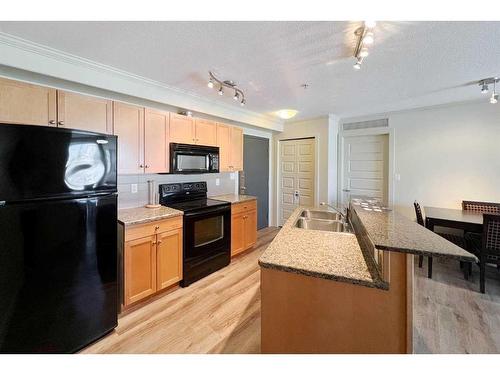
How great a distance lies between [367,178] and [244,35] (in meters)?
3.59

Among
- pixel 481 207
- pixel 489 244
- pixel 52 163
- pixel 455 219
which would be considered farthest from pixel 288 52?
pixel 481 207

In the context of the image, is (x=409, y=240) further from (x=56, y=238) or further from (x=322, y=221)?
(x=56, y=238)

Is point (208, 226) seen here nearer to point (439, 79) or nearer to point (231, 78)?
point (231, 78)

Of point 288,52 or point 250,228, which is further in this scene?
point 250,228

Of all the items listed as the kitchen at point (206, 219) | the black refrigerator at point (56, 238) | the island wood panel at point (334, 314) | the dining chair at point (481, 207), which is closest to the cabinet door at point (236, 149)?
the kitchen at point (206, 219)

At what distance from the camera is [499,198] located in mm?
3111

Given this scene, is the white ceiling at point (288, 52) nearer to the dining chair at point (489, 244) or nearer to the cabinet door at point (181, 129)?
the cabinet door at point (181, 129)

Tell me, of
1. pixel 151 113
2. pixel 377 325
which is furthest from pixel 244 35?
pixel 377 325

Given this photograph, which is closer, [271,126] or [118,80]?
[118,80]

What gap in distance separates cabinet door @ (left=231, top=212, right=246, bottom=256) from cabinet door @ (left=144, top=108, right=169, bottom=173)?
1.20 m

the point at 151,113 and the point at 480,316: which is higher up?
the point at 151,113

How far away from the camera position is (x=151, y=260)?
87.4 inches

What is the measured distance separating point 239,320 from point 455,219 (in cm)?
283

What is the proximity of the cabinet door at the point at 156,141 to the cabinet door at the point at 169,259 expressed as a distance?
77 cm
